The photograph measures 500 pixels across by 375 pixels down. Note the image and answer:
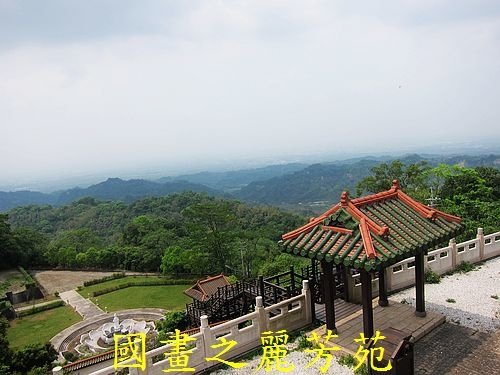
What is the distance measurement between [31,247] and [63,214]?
210ft

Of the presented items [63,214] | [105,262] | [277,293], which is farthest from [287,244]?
[63,214]

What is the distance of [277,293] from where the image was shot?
12.1 m

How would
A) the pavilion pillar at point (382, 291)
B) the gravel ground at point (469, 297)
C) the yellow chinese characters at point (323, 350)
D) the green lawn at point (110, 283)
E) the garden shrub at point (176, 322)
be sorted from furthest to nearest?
the green lawn at point (110, 283) < the garden shrub at point (176, 322) < the pavilion pillar at point (382, 291) < the gravel ground at point (469, 297) < the yellow chinese characters at point (323, 350)

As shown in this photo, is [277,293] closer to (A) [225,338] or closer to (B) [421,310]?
(A) [225,338]

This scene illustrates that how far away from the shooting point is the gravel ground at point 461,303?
8.80m

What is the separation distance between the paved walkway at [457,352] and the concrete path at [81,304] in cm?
2969

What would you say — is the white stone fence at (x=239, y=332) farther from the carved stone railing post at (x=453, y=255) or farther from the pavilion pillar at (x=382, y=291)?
the carved stone railing post at (x=453, y=255)

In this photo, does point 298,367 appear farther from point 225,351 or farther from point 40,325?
point 40,325

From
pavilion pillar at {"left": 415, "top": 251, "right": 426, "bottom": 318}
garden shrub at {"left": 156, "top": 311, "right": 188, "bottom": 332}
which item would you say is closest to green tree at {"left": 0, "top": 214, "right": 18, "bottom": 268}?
garden shrub at {"left": 156, "top": 311, "right": 188, "bottom": 332}

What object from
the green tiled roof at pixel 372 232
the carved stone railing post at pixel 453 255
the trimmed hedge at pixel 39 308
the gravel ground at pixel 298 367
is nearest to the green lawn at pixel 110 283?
the trimmed hedge at pixel 39 308

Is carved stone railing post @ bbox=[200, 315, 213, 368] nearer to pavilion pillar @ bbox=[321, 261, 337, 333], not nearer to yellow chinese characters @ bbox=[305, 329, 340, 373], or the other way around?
yellow chinese characters @ bbox=[305, 329, 340, 373]

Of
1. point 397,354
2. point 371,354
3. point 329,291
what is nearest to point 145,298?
point 329,291

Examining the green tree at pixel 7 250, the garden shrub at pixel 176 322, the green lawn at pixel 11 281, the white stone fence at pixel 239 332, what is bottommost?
the green lawn at pixel 11 281

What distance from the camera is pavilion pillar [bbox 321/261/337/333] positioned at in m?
9.37
